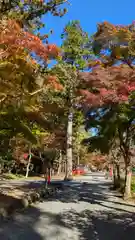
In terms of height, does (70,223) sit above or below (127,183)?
below

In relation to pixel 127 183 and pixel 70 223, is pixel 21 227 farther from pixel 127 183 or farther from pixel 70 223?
pixel 127 183

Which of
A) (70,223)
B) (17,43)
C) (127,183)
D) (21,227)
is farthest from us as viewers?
(127,183)

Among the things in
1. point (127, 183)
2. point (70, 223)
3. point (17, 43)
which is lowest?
point (70, 223)

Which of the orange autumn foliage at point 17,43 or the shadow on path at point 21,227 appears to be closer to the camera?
the shadow on path at point 21,227

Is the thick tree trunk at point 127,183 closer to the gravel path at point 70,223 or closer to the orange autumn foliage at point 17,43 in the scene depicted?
the gravel path at point 70,223

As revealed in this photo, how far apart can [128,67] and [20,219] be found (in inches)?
287

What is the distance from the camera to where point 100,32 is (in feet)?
44.5

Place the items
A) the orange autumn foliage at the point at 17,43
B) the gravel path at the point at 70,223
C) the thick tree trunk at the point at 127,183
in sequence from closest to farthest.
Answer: the gravel path at the point at 70,223 < the orange autumn foliage at the point at 17,43 < the thick tree trunk at the point at 127,183

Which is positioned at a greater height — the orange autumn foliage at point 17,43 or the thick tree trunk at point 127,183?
the orange autumn foliage at point 17,43

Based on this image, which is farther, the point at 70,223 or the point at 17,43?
the point at 70,223

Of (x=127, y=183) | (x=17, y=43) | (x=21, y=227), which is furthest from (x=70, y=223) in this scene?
(x=127, y=183)

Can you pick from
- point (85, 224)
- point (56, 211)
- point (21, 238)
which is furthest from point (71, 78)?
point (21, 238)

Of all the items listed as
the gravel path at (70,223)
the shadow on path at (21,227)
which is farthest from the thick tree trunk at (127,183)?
the shadow on path at (21,227)

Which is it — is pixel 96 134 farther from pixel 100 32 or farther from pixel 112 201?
pixel 100 32
